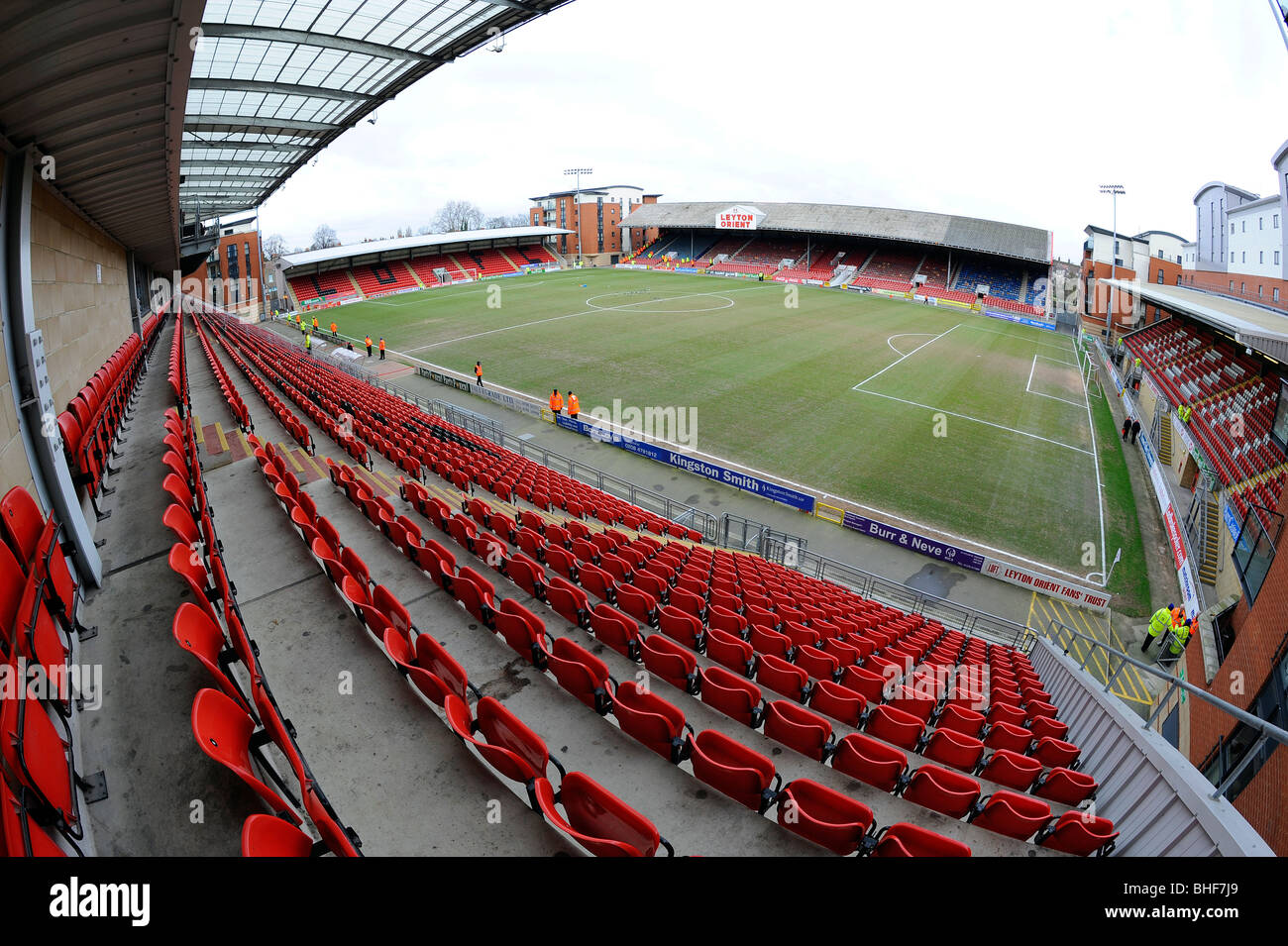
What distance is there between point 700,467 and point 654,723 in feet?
46.4

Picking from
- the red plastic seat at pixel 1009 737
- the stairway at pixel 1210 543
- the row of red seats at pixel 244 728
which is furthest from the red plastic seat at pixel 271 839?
the stairway at pixel 1210 543

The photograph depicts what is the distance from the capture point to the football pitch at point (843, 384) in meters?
17.8

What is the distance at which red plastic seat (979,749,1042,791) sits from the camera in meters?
5.38

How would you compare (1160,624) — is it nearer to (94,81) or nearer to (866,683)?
(866,683)

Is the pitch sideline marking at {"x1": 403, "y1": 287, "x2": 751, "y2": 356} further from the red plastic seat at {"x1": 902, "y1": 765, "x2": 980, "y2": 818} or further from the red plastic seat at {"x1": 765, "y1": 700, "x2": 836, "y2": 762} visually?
the red plastic seat at {"x1": 902, "y1": 765, "x2": 980, "y2": 818}

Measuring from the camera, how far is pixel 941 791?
4.53 metres

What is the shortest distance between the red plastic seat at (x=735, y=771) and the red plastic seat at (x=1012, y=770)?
8.65 feet

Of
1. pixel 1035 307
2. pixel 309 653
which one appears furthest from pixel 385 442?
pixel 1035 307

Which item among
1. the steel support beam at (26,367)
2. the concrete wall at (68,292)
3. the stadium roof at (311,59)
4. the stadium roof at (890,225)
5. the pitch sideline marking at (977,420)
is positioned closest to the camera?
the steel support beam at (26,367)

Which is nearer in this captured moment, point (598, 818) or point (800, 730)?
point (598, 818)

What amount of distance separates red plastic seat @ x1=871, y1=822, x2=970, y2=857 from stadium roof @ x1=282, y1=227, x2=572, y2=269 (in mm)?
65942

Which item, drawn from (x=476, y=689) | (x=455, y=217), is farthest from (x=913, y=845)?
(x=455, y=217)

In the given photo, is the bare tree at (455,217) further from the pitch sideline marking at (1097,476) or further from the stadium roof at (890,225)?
the pitch sideline marking at (1097,476)

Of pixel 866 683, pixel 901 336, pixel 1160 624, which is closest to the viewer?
pixel 866 683
